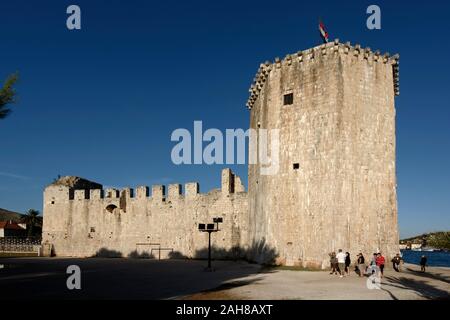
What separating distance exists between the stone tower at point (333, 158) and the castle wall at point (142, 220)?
6.87 metres

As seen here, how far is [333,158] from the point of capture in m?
20.7

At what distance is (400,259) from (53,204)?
2839 centimetres

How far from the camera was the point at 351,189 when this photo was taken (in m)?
20.5

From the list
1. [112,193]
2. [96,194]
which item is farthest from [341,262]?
[96,194]

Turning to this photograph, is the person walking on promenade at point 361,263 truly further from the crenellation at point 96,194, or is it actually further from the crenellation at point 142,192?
the crenellation at point 96,194

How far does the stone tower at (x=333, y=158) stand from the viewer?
67.3 ft

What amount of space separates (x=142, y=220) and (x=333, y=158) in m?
17.9

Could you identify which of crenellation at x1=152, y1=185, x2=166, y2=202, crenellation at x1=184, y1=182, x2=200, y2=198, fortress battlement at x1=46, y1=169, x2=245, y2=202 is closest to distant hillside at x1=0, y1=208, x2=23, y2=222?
fortress battlement at x1=46, y1=169, x2=245, y2=202

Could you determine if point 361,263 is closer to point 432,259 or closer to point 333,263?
point 333,263

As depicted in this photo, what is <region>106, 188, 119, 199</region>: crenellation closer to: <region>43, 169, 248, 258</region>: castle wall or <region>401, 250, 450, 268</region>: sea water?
<region>43, 169, 248, 258</region>: castle wall

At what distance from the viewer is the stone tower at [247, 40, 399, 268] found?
20500mm

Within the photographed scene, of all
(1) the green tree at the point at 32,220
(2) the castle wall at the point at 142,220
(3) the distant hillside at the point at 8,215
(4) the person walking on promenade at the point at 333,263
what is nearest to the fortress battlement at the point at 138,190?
(2) the castle wall at the point at 142,220
